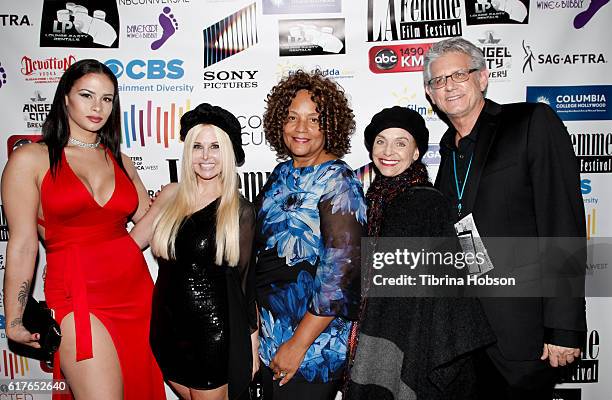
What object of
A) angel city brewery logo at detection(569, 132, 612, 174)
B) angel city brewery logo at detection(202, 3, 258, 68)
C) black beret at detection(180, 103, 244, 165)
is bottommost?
angel city brewery logo at detection(569, 132, 612, 174)

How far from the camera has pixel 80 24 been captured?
3.11 metres

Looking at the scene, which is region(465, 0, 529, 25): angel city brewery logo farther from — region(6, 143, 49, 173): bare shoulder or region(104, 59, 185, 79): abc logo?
region(6, 143, 49, 173): bare shoulder

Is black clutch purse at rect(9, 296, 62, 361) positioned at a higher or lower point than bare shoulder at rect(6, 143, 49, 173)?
lower

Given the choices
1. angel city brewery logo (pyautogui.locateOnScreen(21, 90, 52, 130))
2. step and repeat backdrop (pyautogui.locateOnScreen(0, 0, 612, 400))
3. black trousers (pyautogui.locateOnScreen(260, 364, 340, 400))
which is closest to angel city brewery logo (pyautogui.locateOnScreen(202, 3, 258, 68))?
step and repeat backdrop (pyautogui.locateOnScreen(0, 0, 612, 400))

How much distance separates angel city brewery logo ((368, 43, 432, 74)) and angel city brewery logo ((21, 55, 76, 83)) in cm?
204

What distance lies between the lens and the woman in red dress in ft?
6.91

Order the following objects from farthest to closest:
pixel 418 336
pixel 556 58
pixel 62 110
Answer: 1. pixel 556 58
2. pixel 62 110
3. pixel 418 336

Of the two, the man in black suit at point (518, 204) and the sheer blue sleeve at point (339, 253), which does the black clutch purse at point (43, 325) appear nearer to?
the sheer blue sleeve at point (339, 253)

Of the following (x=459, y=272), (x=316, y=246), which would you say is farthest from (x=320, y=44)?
(x=459, y=272)

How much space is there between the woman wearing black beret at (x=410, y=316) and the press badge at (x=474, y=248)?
0.16m

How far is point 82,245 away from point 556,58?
3044 millimetres

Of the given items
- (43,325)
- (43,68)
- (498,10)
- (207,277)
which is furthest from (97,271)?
(498,10)

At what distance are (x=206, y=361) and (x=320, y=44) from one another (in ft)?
6.89

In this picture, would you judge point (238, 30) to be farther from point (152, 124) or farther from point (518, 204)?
point (518, 204)
